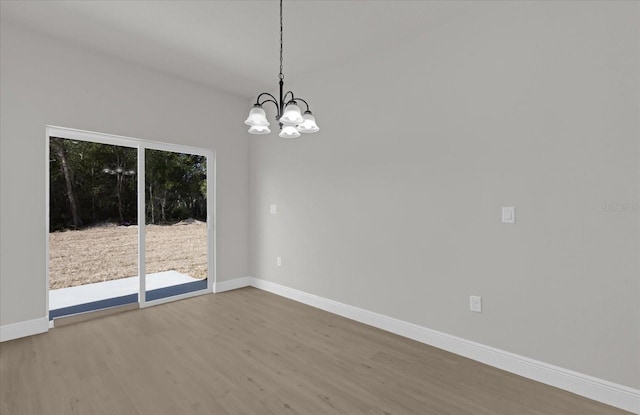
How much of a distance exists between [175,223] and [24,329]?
6.05ft

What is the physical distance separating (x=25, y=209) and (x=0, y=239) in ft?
1.12

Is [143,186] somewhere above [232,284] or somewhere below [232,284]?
above

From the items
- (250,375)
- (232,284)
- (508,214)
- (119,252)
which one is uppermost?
(508,214)

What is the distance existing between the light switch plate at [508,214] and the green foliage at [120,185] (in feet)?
12.7

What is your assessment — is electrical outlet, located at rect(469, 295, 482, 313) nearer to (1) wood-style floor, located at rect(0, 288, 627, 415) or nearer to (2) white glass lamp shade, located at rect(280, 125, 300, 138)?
(1) wood-style floor, located at rect(0, 288, 627, 415)

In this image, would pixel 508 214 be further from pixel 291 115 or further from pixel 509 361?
pixel 291 115

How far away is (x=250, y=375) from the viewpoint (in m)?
2.37

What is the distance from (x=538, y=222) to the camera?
234 centimetres

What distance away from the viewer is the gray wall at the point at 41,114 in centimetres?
301

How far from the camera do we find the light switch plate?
8.07 feet

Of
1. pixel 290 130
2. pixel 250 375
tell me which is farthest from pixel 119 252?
pixel 290 130

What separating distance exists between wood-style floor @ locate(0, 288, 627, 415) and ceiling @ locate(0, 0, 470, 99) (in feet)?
10.1

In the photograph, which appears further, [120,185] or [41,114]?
[120,185]

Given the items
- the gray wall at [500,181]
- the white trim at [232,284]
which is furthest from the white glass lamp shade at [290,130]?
the white trim at [232,284]
